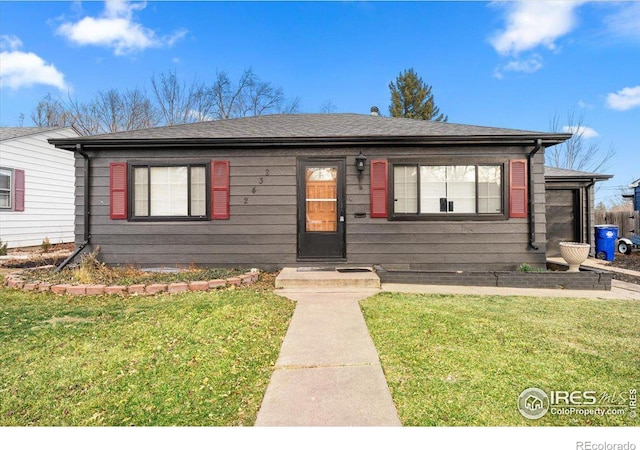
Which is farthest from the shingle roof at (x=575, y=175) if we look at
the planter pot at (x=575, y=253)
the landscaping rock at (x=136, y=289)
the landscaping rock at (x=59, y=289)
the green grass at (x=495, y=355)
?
the landscaping rock at (x=59, y=289)

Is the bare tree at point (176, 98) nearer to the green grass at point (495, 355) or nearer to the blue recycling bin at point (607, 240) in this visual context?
the green grass at point (495, 355)

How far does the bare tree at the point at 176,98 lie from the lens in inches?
795

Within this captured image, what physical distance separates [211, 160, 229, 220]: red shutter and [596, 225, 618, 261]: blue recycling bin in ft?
32.7

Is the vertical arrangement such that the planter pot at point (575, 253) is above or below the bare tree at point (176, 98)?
below

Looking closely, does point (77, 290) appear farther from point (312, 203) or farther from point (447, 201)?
point (447, 201)

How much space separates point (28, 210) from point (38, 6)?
6.71m

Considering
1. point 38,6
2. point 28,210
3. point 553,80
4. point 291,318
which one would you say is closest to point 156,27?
point 38,6

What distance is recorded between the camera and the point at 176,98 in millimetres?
20562

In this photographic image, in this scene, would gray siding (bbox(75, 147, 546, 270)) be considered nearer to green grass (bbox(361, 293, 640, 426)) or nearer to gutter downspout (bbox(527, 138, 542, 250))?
gutter downspout (bbox(527, 138, 542, 250))

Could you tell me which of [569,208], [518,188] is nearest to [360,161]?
[518,188]

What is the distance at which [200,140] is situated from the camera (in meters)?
6.10

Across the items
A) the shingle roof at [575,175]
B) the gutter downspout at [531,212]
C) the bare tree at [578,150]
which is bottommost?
the gutter downspout at [531,212]
